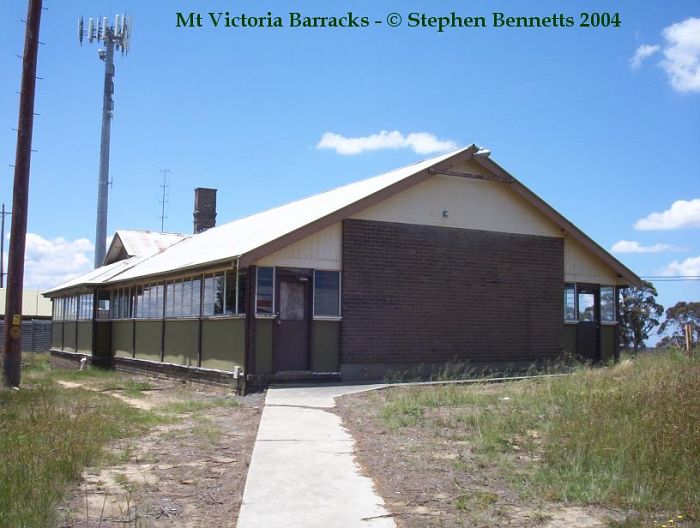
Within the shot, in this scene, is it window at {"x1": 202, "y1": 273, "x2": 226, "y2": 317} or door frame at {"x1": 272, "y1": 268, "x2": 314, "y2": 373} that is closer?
door frame at {"x1": 272, "y1": 268, "x2": 314, "y2": 373}

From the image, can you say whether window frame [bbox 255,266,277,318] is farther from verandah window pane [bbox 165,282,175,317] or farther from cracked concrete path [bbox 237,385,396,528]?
verandah window pane [bbox 165,282,175,317]

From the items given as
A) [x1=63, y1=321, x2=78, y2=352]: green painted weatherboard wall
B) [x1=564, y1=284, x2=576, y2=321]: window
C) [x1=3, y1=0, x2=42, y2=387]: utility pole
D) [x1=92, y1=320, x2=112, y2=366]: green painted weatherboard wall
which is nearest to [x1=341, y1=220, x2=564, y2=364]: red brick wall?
[x1=564, y1=284, x2=576, y2=321]: window

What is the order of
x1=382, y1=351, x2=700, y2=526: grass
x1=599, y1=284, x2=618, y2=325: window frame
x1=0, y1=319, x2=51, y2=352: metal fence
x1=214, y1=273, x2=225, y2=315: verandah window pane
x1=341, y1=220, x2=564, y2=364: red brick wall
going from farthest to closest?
x1=0, y1=319, x2=51, y2=352: metal fence < x1=599, y1=284, x2=618, y2=325: window frame < x1=341, y1=220, x2=564, y2=364: red brick wall < x1=214, y1=273, x2=225, y2=315: verandah window pane < x1=382, y1=351, x2=700, y2=526: grass

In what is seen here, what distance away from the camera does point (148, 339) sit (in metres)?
21.6

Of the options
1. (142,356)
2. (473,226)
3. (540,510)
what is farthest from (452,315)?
(540,510)

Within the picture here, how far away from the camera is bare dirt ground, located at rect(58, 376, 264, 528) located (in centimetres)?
630

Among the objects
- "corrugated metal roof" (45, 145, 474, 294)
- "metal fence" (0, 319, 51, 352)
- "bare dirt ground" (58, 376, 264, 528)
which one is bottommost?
"bare dirt ground" (58, 376, 264, 528)

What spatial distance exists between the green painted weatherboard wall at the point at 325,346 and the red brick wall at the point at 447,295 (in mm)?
195

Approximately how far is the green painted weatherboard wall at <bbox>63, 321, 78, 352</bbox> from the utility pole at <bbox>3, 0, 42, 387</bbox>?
12.8 metres

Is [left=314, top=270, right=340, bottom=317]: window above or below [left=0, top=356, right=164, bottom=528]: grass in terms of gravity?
above

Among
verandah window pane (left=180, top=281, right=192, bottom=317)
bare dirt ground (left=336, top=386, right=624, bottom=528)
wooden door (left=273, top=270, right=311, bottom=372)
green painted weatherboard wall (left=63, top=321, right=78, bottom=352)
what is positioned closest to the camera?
bare dirt ground (left=336, top=386, right=624, bottom=528)

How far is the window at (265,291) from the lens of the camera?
1554 centimetres

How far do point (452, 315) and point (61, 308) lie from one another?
1967 centimetres

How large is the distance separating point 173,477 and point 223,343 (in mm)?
8748
